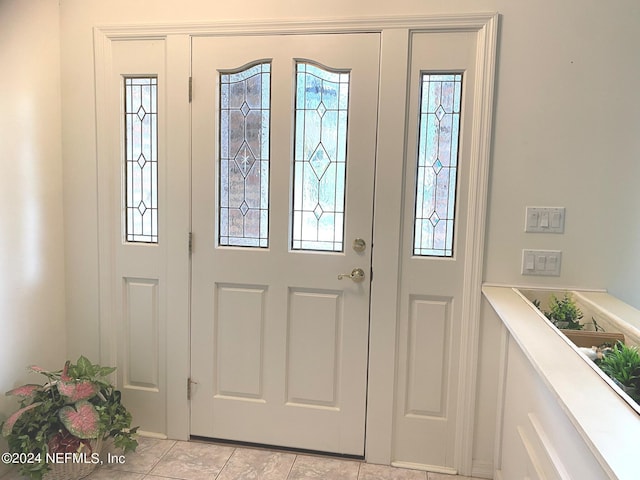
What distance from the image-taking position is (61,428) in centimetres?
201

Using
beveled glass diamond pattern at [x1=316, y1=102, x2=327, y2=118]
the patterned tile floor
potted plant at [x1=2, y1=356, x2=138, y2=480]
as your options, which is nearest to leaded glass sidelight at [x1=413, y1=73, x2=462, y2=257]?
beveled glass diamond pattern at [x1=316, y1=102, x2=327, y2=118]

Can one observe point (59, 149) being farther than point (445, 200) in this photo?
Yes

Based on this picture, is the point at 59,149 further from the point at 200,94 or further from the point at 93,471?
the point at 93,471

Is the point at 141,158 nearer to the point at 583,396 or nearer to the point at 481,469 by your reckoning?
the point at 583,396

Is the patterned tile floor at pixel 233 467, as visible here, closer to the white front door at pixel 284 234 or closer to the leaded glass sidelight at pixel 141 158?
the white front door at pixel 284 234

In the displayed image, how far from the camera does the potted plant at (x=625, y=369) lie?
1.21 metres

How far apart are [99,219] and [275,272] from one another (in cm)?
95

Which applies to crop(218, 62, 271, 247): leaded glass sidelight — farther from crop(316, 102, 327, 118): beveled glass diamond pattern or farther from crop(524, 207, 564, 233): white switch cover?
crop(524, 207, 564, 233): white switch cover

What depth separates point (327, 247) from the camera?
7.31 feet

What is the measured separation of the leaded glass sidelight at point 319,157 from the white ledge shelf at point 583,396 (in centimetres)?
88

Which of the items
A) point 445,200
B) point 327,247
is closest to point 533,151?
point 445,200

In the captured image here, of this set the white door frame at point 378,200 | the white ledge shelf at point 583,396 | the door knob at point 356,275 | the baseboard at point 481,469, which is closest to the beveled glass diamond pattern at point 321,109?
the white door frame at point 378,200

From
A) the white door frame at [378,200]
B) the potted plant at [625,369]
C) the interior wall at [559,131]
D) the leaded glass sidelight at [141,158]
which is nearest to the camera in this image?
the potted plant at [625,369]

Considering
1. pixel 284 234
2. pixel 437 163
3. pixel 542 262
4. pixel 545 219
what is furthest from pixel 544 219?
pixel 284 234
